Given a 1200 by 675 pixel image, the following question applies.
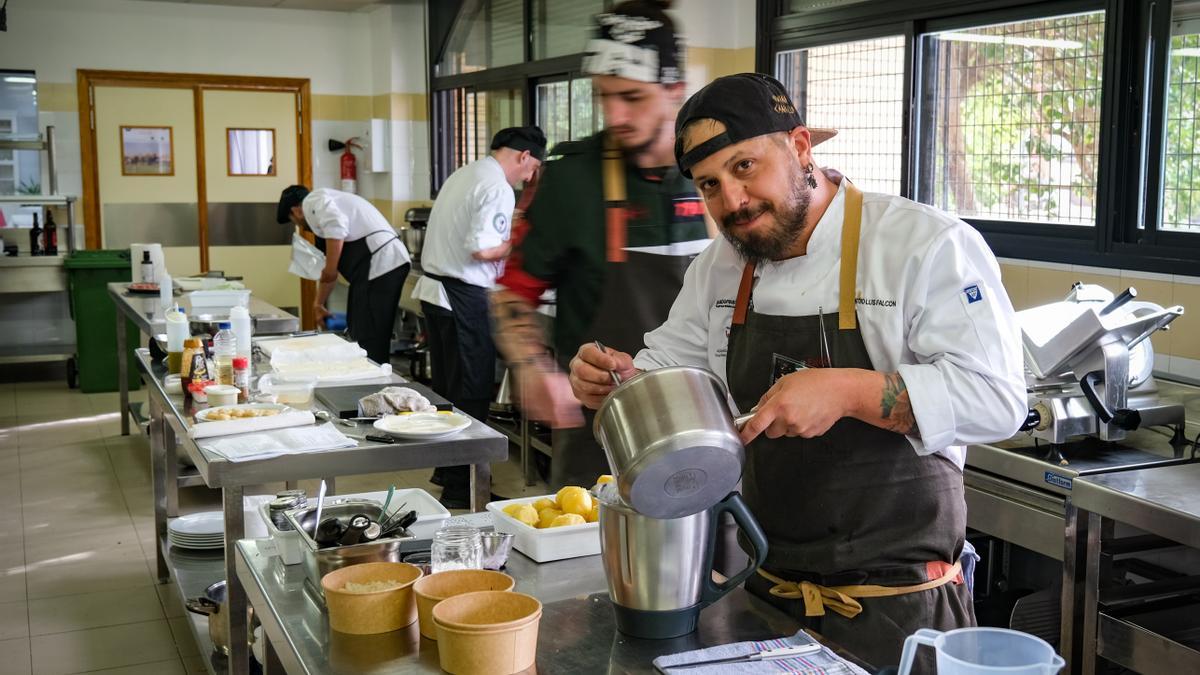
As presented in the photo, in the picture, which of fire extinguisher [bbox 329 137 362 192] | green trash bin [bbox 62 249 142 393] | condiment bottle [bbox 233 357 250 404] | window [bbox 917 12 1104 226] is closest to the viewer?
condiment bottle [bbox 233 357 250 404]

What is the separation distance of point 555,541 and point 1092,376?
1.76 meters

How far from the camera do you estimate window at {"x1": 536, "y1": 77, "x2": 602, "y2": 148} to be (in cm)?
698

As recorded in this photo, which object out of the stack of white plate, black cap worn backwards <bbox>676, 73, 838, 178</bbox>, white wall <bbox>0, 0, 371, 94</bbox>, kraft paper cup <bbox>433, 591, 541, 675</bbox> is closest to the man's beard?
black cap worn backwards <bbox>676, 73, 838, 178</bbox>

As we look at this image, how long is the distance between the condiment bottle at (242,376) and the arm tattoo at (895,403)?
2.60m

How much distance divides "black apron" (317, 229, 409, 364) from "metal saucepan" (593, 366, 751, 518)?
209 inches

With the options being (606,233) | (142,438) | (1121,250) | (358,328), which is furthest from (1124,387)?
(142,438)

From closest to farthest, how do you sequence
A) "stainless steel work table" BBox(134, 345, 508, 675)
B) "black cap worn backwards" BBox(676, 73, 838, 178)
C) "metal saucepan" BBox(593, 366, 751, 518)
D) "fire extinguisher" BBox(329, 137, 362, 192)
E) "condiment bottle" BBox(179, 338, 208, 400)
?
1. "metal saucepan" BBox(593, 366, 751, 518)
2. "black cap worn backwards" BBox(676, 73, 838, 178)
3. "stainless steel work table" BBox(134, 345, 508, 675)
4. "condiment bottle" BBox(179, 338, 208, 400)
5. "fire extinguisher" BBox(329, 137, 362, 192)

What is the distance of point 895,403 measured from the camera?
1.66 metres

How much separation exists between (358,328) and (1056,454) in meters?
4.55

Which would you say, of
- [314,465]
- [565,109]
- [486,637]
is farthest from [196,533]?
[565,109]

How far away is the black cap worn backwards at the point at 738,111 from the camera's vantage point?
1.75 metres

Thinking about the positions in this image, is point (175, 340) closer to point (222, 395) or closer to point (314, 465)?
point (222, 395)

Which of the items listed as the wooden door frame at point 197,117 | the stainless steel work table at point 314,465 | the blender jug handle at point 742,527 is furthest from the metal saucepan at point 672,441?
the wooden door frame at point 197,117

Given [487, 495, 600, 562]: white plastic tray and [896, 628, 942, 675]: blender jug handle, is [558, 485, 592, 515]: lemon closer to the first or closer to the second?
[487, 495, 600, 562]: white plastic tray
